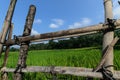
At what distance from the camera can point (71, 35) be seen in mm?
4086

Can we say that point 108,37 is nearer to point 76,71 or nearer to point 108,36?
point 108,36

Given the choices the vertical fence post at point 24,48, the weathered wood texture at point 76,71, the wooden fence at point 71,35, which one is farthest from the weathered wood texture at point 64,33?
the weathered wood texture at point 76,71

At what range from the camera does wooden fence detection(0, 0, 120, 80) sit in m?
3.42

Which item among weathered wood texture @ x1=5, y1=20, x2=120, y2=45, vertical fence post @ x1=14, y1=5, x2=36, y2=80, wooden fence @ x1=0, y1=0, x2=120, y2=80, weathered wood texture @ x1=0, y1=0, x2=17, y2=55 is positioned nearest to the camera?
wooden fence @ x1=0, y1=0, x2=120, y2=80

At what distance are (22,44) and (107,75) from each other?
1932 mm

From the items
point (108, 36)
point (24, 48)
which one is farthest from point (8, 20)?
point (108, 36)

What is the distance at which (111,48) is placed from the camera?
3408 millimetres

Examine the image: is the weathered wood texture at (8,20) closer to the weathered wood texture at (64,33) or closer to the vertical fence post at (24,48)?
the weathered wood texture at (64,33)

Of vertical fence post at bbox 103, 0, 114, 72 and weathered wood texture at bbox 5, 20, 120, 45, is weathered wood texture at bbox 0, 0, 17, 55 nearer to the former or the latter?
weathered wood texture at bbox 5, 20, 120, 45

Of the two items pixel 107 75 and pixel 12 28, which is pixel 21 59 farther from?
pixel 107 75

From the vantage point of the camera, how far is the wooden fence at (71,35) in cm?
342

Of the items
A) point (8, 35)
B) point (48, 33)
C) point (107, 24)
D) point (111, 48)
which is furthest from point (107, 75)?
point (8, 35)

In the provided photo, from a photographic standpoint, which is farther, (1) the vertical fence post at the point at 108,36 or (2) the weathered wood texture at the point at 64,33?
(2) the weathered wood texture at the point at 64,33

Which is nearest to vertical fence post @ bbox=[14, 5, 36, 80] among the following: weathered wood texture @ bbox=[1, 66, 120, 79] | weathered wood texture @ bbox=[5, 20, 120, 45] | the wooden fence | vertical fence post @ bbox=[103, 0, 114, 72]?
the wooden fence
